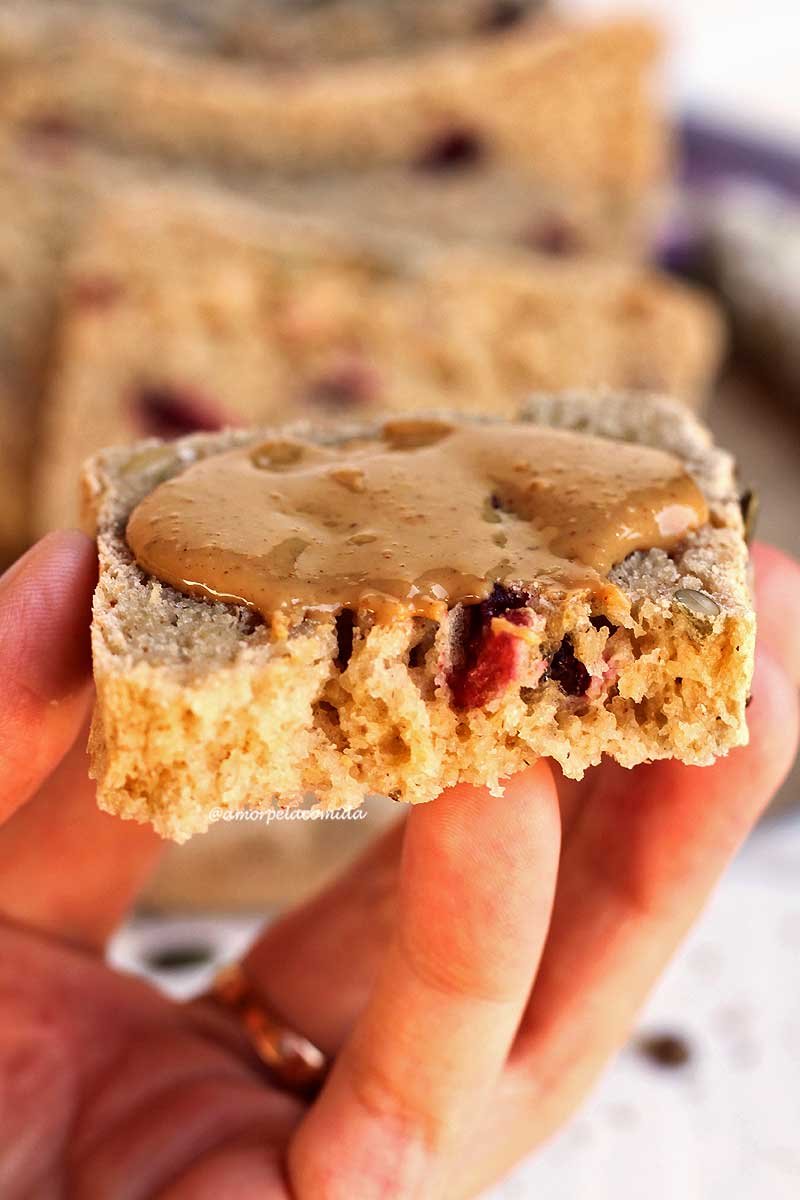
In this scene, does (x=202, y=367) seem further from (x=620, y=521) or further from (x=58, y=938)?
(x=620, y=521)

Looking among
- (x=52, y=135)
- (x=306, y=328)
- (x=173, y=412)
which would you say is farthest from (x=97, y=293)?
(x=52, y=135)

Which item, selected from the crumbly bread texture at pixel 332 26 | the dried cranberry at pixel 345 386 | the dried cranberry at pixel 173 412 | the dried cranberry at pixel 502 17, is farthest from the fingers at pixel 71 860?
the dried cranberry at pixel 502 17

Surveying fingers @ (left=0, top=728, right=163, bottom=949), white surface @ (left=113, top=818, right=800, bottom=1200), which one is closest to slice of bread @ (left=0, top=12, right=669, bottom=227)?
white surface @ (left=113, top=818, right=800, bottom=1200)

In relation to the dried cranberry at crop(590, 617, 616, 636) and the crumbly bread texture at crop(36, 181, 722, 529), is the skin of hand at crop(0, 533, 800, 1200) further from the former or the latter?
the crumbly bread texture at crop(36, 181, 722, 529)

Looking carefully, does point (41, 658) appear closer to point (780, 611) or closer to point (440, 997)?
point (440, 997)

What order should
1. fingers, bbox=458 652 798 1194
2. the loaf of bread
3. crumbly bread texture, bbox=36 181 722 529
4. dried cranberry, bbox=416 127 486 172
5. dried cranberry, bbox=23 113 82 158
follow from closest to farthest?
1. fingers, bbox=458 652 798 1194
2. crumbly bread texture, bbox=36 181 722 529
3. dried cranberry, bbox=23 113 82 158
4. the loaf of bread
5. dried cranberry, bbox=416 127 486 172

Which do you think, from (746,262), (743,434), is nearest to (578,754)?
(743,434)

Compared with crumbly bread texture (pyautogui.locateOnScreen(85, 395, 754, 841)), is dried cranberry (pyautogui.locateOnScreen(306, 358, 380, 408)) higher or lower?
lower
